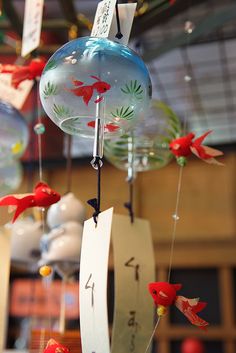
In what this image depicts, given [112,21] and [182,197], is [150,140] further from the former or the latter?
[182,197]

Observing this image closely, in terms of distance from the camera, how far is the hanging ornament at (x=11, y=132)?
84 centimetres

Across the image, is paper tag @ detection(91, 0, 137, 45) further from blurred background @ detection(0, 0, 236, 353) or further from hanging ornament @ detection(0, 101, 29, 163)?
blurred background @ detection(0, 0, 236, 353)

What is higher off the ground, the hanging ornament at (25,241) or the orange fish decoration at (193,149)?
the orange fish decoration at (193,149)

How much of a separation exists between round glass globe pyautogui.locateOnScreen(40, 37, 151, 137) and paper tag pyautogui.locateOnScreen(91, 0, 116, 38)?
4 centimetres

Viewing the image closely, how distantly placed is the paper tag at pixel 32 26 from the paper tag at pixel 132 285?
361 millimetres

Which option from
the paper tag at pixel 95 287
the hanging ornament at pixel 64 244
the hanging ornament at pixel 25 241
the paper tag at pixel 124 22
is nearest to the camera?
the paper tag at pixel 95 287

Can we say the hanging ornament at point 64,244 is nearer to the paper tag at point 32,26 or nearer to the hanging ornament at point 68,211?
the hanging ornament at point 68,211

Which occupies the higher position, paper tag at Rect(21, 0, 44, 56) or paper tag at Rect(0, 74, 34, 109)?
paper tag at Rect(21, 0, 44, 56)

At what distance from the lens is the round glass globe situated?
1.76ft

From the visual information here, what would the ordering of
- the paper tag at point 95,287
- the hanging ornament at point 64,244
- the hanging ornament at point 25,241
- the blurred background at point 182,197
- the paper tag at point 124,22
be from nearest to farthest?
the paper tag at point 95,287 < the paper tag at point 124,22 < the hanging ornament at point 64,244 < the hanging ornament at point 25,241 < the blurred background at point 182,197

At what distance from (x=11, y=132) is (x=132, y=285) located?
0.40m

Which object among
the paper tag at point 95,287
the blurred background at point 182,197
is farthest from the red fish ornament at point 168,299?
the blurred background at point 182,197

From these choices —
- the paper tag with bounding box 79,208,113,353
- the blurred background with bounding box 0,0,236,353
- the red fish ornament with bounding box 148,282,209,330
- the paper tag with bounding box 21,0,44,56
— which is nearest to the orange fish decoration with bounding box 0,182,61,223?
the paper tag with bounding box 79,208,113,353

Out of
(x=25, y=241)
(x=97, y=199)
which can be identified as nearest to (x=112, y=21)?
(x=97, y=199)
